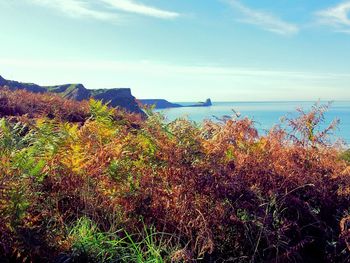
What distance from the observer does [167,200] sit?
4.66 meters

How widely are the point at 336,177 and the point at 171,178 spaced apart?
1.82m

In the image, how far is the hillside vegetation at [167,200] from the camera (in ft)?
13.4

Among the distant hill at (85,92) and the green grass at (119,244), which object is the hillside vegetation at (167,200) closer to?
the green grass at (119,244)

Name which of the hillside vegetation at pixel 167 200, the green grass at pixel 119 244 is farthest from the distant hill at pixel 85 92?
the green grass at pixel 119 244

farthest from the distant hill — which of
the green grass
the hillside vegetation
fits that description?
the green grass

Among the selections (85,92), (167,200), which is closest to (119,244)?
(167,200)

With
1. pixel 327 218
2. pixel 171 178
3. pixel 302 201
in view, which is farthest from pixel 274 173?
pixel 171 178

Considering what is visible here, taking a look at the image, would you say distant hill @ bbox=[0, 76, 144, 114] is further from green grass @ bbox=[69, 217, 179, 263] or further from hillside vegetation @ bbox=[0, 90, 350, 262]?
green grass @ bbox=[69, 217, 179, 263]

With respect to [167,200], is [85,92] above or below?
above

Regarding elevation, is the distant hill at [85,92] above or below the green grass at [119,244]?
above

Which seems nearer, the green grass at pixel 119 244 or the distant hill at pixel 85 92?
the green grass at pixel 119 244

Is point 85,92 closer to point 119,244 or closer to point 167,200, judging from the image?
point 167,200

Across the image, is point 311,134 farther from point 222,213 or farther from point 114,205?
point 114,205

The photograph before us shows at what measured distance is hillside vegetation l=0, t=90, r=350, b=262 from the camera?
4086mm
